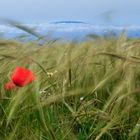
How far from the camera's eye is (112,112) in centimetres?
149

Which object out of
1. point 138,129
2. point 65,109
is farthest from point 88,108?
point 138,129

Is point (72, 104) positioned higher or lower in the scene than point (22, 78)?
lower

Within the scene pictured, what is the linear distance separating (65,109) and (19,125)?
Answer: 0.27 m

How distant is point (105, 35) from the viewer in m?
2.96

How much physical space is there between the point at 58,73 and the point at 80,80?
0.35ft

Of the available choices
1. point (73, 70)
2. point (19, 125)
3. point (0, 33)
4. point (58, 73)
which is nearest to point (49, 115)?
point (19, 125)

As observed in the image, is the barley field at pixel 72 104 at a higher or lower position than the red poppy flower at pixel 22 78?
lower

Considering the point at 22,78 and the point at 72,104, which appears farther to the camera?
the point at 72,104

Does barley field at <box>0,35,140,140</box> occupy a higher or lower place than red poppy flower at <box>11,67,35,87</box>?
lower

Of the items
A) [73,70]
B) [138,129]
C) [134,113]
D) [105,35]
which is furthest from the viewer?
[105,35]

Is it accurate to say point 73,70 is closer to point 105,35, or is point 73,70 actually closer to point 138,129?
point 138,129

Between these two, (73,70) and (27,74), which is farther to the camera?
(73,70)

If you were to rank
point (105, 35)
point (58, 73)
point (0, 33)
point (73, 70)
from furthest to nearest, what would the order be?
point (105, 35) < point (0, 33) < point (73, 70) < point (58, 73)

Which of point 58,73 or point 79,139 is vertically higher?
point 58,73
